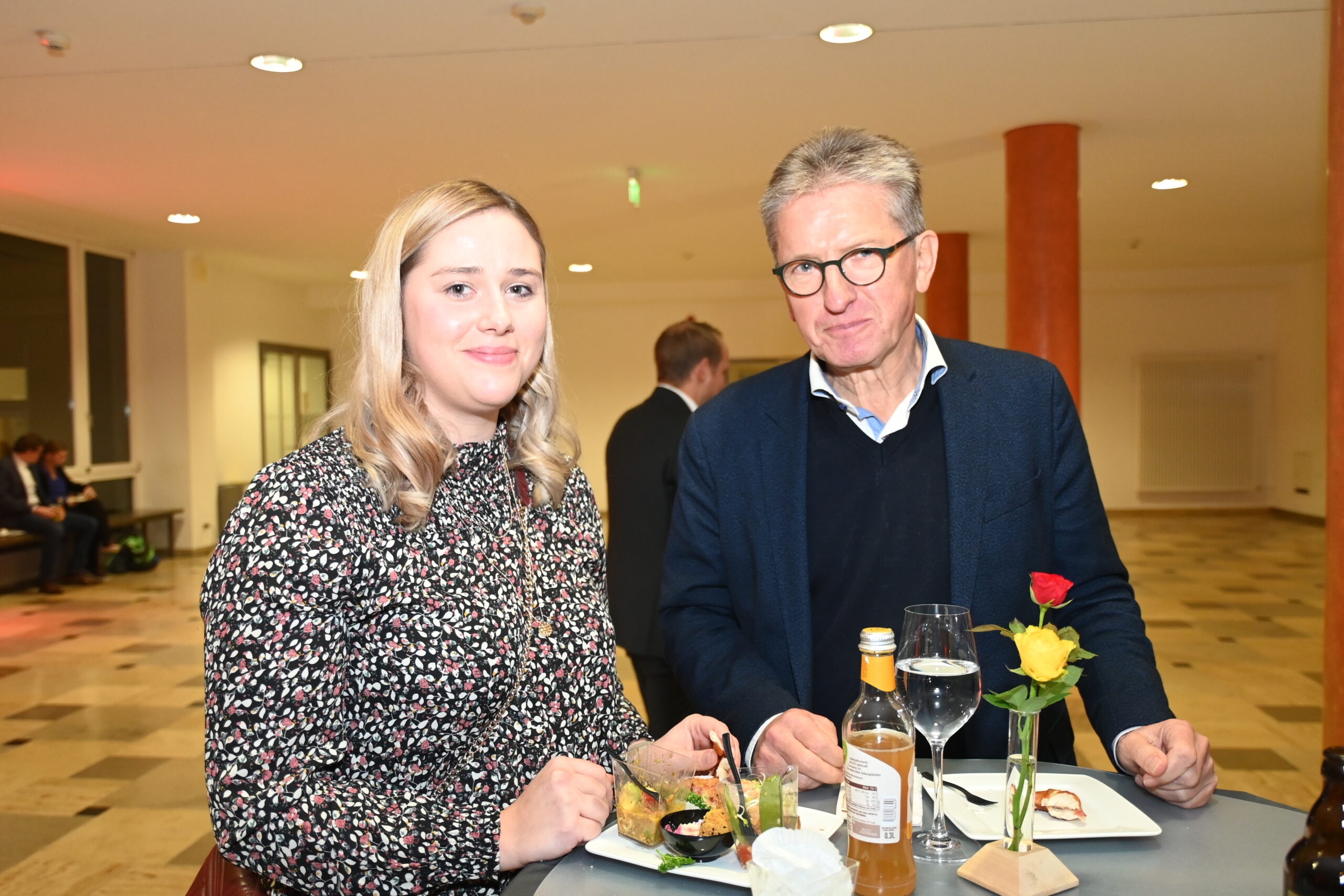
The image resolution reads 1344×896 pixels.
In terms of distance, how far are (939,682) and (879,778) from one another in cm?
18

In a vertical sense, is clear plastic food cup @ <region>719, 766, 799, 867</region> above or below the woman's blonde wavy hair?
below

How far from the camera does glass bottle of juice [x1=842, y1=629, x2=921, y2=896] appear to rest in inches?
Result: 45.8

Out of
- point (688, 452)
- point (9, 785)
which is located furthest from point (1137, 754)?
point (9, 785)

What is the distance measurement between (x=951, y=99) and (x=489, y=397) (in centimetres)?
546

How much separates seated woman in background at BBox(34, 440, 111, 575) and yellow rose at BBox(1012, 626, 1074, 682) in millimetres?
10794

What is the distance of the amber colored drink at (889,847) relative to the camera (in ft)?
3.85

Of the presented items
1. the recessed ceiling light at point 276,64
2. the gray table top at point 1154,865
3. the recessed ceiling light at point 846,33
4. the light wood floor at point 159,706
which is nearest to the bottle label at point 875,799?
the gray table top at point 1154,865

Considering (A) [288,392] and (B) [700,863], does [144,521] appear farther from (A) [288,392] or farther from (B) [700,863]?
(B) [700,863]

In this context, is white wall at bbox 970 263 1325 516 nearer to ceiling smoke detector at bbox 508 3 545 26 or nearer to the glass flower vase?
ceiling smoke detector at bbox 508 3 545 26

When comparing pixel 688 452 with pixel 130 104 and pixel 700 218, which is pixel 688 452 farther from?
pixel 700 218

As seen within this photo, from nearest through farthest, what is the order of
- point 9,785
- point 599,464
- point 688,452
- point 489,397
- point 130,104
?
point 489,397, point 688,452, point 9,785, point 130,104, point 599,464

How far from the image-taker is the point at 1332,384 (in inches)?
122

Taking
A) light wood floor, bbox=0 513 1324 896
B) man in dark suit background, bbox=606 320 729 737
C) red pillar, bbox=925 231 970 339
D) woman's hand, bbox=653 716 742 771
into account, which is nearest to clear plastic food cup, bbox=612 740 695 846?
woman's hand, bbox=653 716 742 771

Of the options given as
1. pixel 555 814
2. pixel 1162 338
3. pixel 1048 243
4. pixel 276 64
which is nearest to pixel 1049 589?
pixel 555 814
